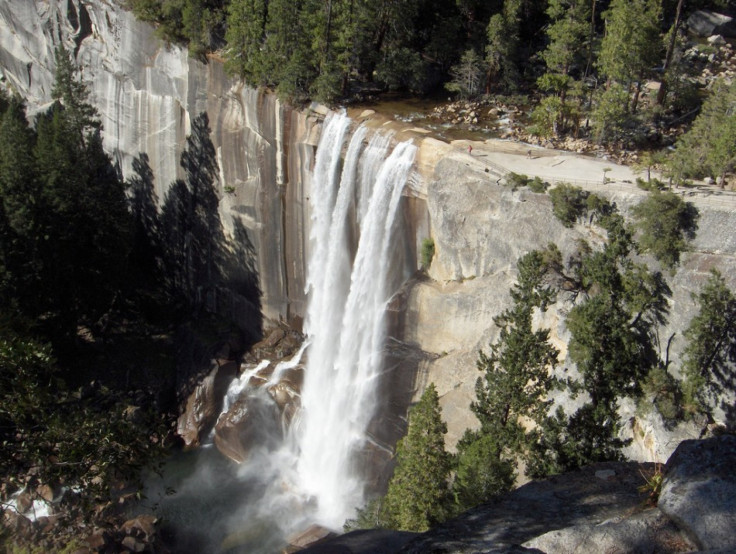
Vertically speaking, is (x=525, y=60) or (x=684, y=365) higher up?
(x=525, y=60)

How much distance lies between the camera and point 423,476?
19.9 m

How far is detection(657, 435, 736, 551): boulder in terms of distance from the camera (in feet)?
33.7

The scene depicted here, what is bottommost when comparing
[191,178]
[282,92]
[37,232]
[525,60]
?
[37,232]

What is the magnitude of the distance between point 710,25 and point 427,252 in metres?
21.5

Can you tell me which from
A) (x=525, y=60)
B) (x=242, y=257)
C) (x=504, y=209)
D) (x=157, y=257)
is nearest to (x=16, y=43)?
(x=157, y=257)

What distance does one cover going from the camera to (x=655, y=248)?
68.8 ft

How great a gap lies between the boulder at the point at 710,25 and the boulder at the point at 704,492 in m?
30.9

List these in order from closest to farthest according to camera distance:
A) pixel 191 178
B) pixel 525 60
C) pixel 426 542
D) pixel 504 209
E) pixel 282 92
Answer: pixel 426 542 → pixel 504 209 → pixel 282 92 → pixel 525 60 → pixel 191 178

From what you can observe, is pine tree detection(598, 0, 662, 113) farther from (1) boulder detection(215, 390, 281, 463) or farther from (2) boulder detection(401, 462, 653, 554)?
(1) boulder detection(215, 390, 281, 463)

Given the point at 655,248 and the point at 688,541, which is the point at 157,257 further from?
the point at 688,541

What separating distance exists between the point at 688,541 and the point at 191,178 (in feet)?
117

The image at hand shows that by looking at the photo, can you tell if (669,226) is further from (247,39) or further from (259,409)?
(247,39)

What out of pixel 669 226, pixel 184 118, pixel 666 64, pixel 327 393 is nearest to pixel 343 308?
pixel 327 393

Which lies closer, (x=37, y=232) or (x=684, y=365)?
(x=684, y=365)
